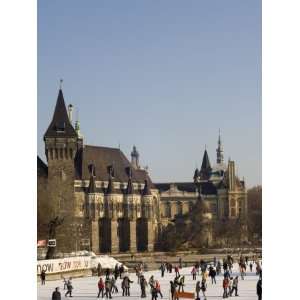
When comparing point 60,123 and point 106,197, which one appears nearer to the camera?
point 60,123

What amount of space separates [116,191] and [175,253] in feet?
10.5

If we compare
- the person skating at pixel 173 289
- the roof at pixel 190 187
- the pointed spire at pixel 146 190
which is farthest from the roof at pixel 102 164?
the person skating at pixel 173 289

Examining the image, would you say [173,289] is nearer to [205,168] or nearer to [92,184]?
[205,168]

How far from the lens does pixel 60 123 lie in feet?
57.2

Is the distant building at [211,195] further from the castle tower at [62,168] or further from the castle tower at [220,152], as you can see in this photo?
the castle tower at [62,168]

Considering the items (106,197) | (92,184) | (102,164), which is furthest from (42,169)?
(106,197)

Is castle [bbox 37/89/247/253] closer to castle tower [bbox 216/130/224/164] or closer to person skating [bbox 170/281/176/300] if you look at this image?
castle tower [bbox 216/130/224/164]

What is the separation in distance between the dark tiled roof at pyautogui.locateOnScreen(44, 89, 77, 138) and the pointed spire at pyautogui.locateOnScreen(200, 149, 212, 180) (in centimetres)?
235

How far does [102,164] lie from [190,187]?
4516mm

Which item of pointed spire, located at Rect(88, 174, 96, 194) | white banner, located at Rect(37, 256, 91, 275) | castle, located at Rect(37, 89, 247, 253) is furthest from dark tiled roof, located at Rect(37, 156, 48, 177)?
white banner, located at Rect(37, 256, 91, 275)

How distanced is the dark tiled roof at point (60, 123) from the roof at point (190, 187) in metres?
2.06

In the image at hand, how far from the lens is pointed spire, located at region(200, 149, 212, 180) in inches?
523
